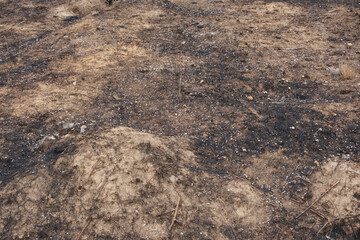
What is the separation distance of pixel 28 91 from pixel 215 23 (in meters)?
3.93

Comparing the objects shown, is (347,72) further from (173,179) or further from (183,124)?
(173,179)

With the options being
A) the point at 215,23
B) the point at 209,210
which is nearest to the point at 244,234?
the point at 209,210

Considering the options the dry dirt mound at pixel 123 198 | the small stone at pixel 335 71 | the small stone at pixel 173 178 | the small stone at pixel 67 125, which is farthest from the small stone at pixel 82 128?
the small stone at pixel 335 71

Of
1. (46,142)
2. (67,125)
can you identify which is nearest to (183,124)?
(67,125)

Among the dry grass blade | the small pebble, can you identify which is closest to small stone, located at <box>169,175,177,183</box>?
the small pebble

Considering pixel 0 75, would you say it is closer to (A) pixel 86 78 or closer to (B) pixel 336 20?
(A) pixel 86 78

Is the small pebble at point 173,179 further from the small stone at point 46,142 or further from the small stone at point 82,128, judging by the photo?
the small stone at point 46,142

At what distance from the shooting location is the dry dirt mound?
322 centimetres

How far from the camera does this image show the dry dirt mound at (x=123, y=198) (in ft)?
10.6

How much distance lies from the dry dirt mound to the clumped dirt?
1cm

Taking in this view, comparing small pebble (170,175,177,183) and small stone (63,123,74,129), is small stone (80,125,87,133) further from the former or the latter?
small pebble (170,175,177,183)

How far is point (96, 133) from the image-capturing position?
13.0ft

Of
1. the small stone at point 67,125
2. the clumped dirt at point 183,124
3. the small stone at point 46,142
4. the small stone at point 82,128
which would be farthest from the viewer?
the small stone at point 67,125

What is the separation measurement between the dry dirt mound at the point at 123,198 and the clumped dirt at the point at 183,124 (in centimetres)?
1
